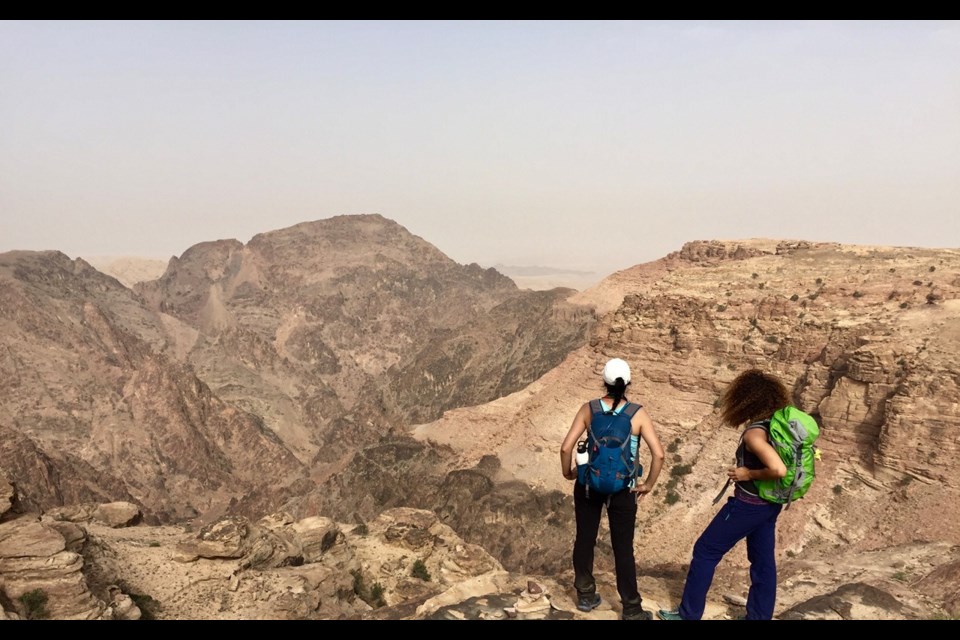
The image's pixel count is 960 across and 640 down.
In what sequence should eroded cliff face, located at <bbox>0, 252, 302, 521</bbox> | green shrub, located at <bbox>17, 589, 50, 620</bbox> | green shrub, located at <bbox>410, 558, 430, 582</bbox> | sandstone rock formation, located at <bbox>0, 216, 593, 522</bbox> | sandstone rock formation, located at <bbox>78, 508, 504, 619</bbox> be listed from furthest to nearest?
sandstone rock formation, located at <bbox>0, 216, 593, 522</bbox> → eroded cliff face, located at <bbox>0, 252, 302, 521</bbox> → green shrub, located at <bbox>410, 558, 430, 582</bbox> → sandstone rock formation, located at <bbox>78, 508, 504, 619</bbox> → green shrub, located at <bbox>17, 589, 50, 620</bbox>

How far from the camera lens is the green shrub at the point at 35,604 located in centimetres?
1079

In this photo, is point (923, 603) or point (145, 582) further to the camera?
point (145, 582)

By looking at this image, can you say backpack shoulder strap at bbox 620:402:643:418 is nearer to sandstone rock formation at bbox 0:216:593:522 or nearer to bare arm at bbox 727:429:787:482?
bare arm at bbox 727:429:787:482

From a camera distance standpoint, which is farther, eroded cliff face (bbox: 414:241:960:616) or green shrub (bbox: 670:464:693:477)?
green shrub (bbox: 670:464:693:477)

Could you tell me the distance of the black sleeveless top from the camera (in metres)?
5.20

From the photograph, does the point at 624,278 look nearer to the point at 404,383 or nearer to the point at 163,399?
the point at 404,383

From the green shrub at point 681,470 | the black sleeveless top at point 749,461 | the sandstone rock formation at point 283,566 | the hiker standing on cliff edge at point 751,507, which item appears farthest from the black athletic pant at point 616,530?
the green shrub at point 681,470

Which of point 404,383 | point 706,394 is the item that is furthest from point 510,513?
point 404,383

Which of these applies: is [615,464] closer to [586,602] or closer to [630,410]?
[630,410]

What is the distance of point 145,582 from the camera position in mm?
13875

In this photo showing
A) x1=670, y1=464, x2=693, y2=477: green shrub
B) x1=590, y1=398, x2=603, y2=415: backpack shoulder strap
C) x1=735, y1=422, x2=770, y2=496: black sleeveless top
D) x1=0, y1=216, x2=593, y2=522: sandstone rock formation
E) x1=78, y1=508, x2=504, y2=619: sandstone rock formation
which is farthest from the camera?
x1=0, y1=216, x2=593, y2=522: sandstone rock formation

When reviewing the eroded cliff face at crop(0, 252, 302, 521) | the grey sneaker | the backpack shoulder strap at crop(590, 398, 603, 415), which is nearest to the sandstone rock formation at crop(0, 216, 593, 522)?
the eroded cliff face at crop(0, 252, 302, 521)

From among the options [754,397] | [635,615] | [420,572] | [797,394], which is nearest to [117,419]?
[420,572]
